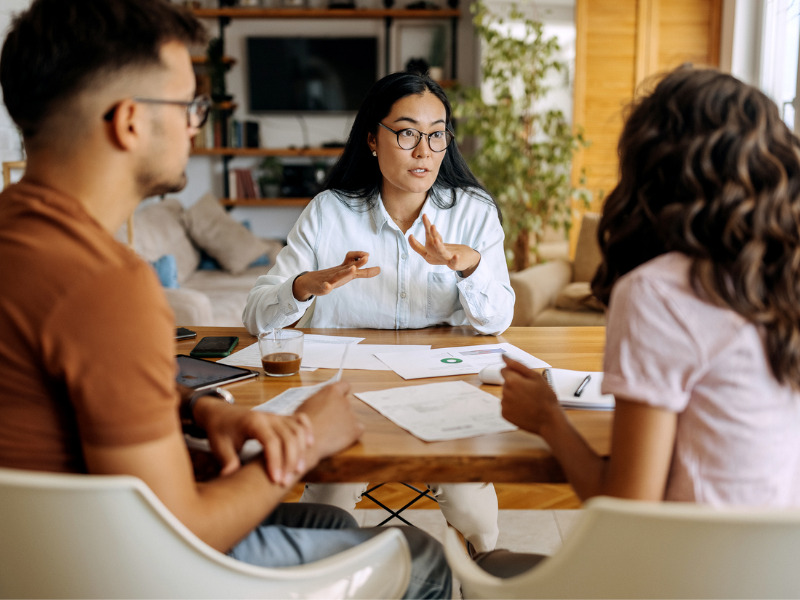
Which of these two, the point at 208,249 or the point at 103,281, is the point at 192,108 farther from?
the point at 208,249

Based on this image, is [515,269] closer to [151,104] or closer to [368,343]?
[368,343]

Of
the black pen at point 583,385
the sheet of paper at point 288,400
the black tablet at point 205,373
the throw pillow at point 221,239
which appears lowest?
the throw pillow at point 221,239

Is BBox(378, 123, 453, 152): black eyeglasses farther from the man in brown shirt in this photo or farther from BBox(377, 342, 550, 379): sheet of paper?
the man in brown shirt

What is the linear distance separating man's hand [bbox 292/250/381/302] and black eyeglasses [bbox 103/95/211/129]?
64cm

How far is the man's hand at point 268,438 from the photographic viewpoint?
931 mm

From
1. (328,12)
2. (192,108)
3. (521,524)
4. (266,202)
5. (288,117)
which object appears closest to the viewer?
(192,108)

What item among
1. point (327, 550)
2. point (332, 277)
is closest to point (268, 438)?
point (327, 550)

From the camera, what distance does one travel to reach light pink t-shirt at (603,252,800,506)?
2.58ft

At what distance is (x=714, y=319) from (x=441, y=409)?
491 millimetres

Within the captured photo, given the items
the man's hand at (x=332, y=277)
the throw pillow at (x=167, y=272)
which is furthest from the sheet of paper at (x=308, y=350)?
the throw pillow at (x=167, y=272)

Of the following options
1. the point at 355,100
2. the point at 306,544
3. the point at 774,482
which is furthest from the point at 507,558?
the point at 355,100

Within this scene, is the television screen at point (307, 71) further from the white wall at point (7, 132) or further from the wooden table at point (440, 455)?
the wooden table at point (440, 455)

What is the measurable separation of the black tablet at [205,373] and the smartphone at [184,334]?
0.78 feet

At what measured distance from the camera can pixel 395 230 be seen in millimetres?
1975
